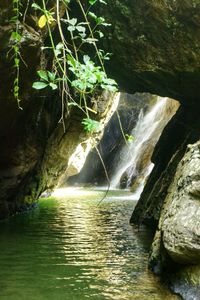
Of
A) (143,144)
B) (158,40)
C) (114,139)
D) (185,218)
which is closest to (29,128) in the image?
(158,40)

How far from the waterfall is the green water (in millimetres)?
15424

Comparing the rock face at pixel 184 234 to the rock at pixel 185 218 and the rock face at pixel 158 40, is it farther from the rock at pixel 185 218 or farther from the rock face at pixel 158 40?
the rock face at pixel 158 40

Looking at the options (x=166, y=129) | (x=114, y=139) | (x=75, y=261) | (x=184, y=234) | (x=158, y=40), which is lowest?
(x=75, y=261)

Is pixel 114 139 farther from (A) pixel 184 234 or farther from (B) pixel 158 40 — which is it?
(A) pixel 184 234

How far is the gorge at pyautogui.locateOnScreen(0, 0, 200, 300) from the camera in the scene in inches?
285

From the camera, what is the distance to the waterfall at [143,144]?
1181 inches

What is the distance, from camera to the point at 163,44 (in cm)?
1168

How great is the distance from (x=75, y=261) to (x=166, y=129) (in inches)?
390

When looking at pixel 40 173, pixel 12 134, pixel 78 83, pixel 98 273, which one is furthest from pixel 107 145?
pixel 78 83

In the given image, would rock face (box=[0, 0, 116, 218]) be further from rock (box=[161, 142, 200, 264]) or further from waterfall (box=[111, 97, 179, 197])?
waterfall (box=[111, 97, 179, 197])

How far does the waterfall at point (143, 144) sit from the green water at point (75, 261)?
50.6 feet

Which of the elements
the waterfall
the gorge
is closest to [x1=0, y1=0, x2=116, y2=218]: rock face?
the gorge

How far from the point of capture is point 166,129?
57.7 feet

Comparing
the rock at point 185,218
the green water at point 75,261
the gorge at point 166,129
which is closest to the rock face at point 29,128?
the gorge at point 166,129
